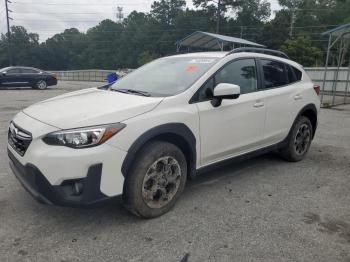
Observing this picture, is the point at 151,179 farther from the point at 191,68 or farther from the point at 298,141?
the point at 298,141

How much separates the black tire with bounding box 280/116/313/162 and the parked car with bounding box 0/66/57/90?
1748cm

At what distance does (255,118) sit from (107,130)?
2136 millimetres

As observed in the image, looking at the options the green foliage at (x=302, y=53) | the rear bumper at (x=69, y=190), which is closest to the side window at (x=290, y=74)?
the rear bumper at (x=69, y=190)

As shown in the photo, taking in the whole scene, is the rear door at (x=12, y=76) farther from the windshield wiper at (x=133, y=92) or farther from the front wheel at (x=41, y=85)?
the windshield wiper at (x=133, y=92)

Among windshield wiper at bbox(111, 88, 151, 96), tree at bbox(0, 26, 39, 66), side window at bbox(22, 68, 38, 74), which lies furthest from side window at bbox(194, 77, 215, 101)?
tree at bbox(0, 26, 39, 66)

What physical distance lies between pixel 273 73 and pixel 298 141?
123 centimetres

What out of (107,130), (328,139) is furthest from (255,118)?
(328,139)

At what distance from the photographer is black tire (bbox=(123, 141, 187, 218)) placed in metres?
3.16

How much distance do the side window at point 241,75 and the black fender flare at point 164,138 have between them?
78cm

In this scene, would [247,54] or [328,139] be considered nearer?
[247,54]

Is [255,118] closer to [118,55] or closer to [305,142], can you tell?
[305,142]

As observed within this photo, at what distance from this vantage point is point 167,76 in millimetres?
4094

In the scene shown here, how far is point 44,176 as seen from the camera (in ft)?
9.30

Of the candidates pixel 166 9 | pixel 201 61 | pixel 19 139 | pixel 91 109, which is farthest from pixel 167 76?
pixel 166 9
